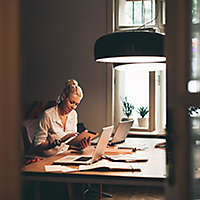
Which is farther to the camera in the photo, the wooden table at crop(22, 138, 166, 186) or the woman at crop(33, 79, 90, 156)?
the woman at crop(33, 79, 90, 156)

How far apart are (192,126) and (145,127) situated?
399 centimetres

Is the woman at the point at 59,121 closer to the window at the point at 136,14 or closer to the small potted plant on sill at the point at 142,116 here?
the small potted plant on sill at the point at 142,116

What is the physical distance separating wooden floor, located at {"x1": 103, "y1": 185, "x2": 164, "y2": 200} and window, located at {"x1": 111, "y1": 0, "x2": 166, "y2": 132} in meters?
0.89

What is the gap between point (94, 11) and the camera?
5.13m

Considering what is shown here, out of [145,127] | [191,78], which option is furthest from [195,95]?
[145,127]

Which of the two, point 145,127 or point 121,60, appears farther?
point 145,127

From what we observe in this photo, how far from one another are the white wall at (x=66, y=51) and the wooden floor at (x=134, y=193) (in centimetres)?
96

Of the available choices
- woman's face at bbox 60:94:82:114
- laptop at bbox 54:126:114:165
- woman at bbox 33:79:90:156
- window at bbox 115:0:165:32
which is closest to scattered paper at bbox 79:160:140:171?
laptop at bbox 54:126:114:165

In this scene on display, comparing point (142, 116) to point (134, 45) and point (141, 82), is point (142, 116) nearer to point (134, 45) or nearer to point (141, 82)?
point (141, 82)

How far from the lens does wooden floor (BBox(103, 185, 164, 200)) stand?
14.1 feet

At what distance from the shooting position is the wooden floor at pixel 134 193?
169 inches

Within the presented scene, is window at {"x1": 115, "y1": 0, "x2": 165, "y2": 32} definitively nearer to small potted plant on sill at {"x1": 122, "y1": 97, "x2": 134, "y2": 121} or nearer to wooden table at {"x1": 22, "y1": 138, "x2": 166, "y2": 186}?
small potted plant on sill at {"x1": 122, "y1": 97, "x2": 134, "y2": 121}

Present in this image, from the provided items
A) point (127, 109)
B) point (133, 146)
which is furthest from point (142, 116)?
point (133, 146)

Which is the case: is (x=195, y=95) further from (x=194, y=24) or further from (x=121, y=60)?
(x=121, y=60)
